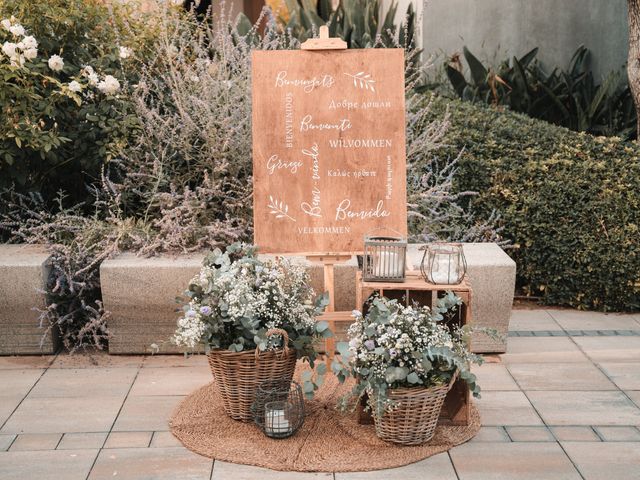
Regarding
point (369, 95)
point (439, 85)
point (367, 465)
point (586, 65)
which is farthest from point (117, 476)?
point (586, 65)

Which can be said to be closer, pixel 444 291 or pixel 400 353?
pixel 400 353

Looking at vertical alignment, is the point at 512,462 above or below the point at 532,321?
below

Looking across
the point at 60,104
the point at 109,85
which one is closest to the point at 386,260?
the point at 109,85

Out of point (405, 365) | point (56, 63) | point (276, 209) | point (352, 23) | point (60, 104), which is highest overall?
point (352, 23)

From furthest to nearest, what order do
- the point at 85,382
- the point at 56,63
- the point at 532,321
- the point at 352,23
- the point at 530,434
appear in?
the point at 352,23
the point at 532,321
the point at 56,63
the point at 85,382
the point at 530,434

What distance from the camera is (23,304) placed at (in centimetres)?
490

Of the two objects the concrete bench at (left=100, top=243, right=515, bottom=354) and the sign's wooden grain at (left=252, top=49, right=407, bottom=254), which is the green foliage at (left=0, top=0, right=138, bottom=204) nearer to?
the concrete bench at (left=100, top=243, right=515, bottom=354)

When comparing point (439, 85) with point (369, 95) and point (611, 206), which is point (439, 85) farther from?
point (369, 95)

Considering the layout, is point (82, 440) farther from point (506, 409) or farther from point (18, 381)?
point (506, 409)

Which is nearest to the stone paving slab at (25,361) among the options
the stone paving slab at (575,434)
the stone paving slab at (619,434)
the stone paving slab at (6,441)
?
the stone paving slab at (6,441)

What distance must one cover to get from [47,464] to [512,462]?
1.94 metres

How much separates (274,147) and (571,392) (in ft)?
6.35

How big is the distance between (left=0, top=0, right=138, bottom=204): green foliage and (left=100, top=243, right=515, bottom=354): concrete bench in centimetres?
95

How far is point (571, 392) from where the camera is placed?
4418 mm
